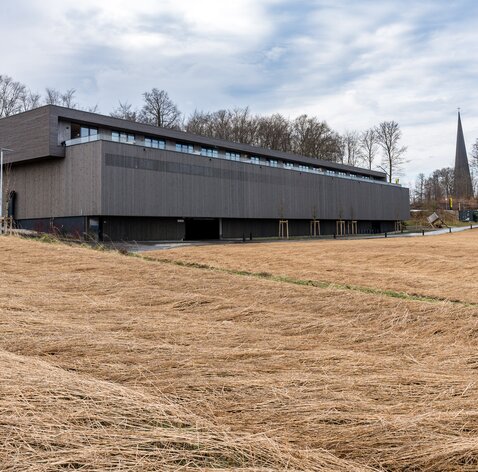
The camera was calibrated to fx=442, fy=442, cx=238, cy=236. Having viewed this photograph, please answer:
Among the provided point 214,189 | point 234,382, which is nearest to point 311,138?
point 214,189

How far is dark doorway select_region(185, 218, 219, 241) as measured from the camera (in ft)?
119

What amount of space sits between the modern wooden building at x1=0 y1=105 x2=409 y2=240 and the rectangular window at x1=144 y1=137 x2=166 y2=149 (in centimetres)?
12

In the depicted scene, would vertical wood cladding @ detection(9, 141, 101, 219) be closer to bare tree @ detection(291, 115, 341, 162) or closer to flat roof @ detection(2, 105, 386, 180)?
flat roof @ detection(2, 105, 386, 180)

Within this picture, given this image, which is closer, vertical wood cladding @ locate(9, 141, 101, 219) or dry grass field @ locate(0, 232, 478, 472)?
dry grass field @ locate(0, 232, 478, 472)

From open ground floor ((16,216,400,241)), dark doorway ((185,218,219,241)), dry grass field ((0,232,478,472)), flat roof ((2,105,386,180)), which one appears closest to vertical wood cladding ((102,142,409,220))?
open ground floor ((16,216,400,241))

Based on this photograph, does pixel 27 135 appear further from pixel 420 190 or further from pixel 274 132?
pixel 420 190

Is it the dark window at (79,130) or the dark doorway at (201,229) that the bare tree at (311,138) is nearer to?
the dark doorway at (201,229)

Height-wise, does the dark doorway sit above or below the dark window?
below

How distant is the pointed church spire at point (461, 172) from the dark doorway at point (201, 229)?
210 ft

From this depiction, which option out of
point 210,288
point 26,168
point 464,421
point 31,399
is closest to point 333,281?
point 210,288

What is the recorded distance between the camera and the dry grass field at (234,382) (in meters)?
2.26

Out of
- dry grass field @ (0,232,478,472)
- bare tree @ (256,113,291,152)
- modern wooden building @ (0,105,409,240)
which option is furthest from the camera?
bare tree @ (256,113,291,152)

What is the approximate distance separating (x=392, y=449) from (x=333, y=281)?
Result: 769cm

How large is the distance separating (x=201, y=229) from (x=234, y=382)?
34.2 meters
